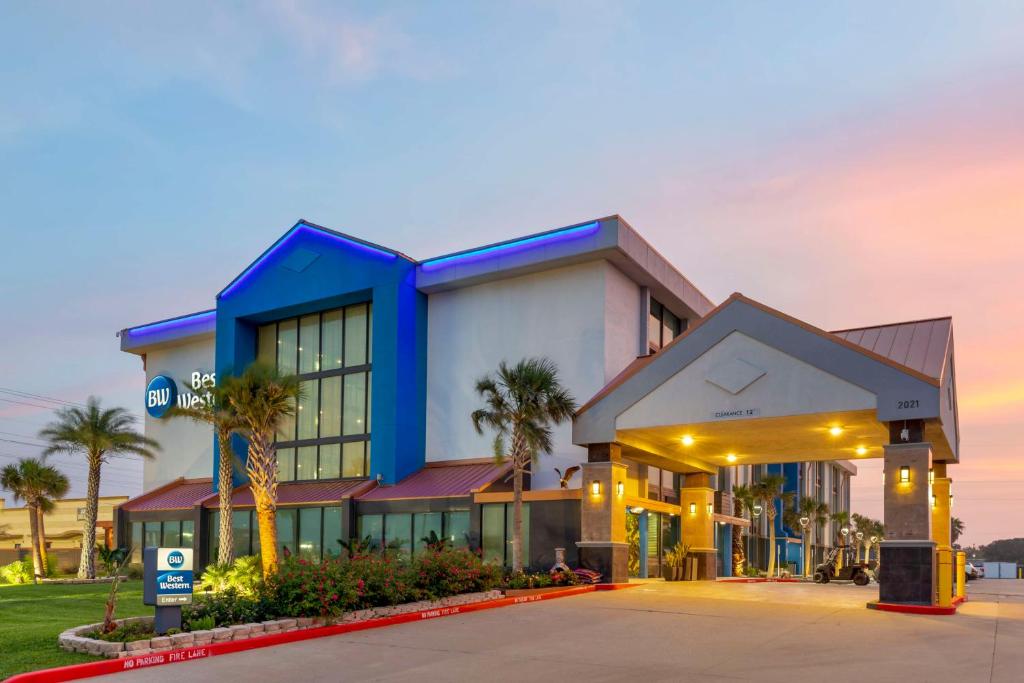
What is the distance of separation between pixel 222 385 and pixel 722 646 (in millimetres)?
20314

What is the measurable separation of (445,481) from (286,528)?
900 centimetres

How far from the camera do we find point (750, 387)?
83.3 feet

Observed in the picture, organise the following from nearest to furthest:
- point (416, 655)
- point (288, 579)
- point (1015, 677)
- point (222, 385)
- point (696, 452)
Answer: point (1015, 677), point (416, 655), point (288, 579), point (222, 385), point (696, 452)

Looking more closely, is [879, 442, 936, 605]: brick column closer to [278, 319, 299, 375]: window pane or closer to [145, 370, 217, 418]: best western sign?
[278, 319, 299, 375]: window pane

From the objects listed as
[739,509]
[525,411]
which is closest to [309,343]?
[525,411]

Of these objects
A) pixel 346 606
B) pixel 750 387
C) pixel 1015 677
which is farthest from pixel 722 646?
pixel 750 387

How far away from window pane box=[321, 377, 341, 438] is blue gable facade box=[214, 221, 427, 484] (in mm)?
3154

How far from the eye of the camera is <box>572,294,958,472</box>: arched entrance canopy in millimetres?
23422

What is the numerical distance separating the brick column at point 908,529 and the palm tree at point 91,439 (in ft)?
109

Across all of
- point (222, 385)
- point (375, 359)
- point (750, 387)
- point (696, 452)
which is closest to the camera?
point (750, 387)

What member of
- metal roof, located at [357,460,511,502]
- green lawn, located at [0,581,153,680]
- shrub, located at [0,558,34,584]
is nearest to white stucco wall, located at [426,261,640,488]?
metal roof, located at [357,460,511,502]

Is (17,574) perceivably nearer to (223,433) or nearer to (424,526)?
(223,433)

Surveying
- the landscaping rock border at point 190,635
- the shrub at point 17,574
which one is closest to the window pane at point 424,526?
the landscaping rock border at point 190,635

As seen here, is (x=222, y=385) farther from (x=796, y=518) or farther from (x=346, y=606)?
(x=796, y=518)
